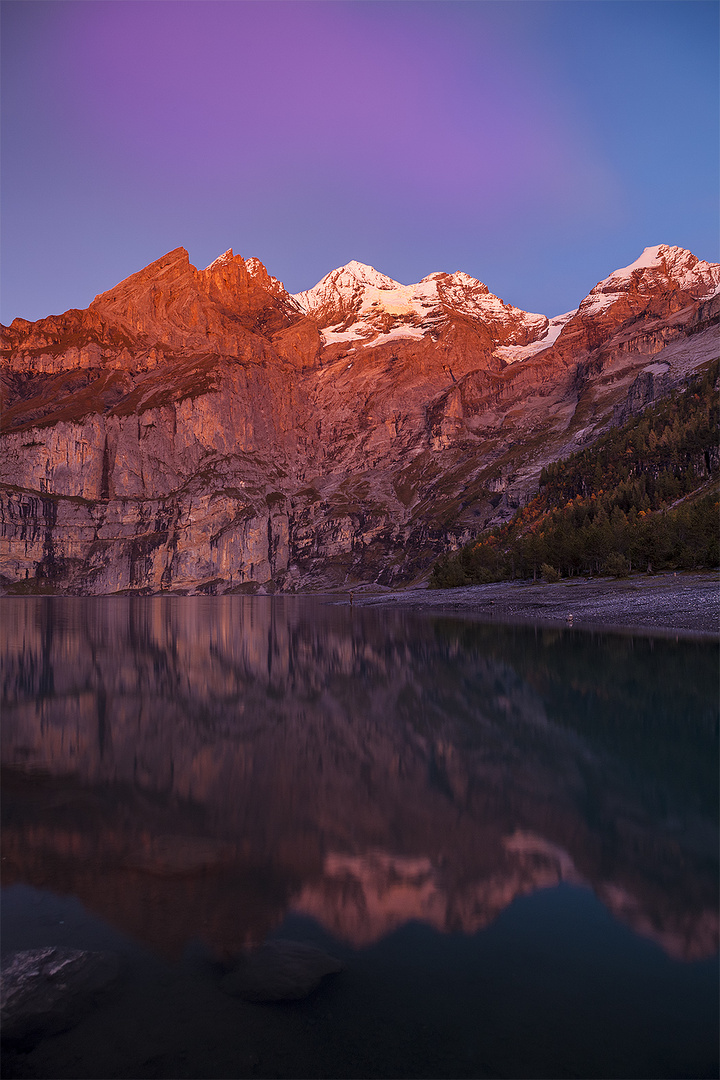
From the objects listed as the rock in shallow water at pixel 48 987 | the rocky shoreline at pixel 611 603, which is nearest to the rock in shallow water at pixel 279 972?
the rock in shallow water at pixel 48 987

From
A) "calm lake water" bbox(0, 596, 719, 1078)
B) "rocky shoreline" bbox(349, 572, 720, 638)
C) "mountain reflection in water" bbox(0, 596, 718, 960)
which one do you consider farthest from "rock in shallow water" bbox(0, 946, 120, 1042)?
"rocky shoreline" bbox(349, 572, 720, 638)

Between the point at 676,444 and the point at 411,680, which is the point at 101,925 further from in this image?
the point at 676,444

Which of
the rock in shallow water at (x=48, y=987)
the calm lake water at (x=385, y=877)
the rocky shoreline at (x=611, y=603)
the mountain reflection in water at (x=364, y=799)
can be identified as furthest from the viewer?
the rocky shoreline at (x=611, y=603)

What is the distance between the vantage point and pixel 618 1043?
6695 mm

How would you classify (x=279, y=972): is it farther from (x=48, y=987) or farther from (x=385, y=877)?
(x=385, y=877)

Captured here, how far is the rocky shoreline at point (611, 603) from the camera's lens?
56031 millimetres

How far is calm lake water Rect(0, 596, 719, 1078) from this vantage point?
22.3 feet

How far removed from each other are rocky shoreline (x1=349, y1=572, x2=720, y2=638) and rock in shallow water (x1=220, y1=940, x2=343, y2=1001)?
46.0 meters

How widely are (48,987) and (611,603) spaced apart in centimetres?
7205

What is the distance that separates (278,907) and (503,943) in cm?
351

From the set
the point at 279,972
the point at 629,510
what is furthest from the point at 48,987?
the point at 629,510

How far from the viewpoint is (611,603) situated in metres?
71.5

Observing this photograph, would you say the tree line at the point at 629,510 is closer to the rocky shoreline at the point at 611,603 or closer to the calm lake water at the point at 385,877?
the rocky shoreline at the point at 611,603

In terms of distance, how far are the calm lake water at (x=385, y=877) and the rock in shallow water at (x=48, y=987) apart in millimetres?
247
